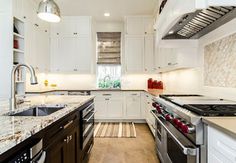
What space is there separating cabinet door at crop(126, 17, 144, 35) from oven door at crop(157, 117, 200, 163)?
3.86 metres

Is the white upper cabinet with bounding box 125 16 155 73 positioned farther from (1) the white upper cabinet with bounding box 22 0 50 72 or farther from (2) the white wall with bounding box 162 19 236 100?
(1) the white upper cabinet with bounding box 22 0 50 72

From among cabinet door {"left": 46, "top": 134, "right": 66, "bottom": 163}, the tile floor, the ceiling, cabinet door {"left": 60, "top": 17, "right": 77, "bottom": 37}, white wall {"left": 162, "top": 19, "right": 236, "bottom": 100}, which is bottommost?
the tile floor

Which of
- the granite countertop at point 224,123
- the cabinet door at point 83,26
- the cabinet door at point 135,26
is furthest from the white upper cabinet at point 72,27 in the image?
the granite countertop at point 224,123

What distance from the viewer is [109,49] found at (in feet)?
22.0

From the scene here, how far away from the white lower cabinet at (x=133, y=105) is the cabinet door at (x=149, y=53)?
82 centimetres

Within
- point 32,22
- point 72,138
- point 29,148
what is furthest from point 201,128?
point 32,22

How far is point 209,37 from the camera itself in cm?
285

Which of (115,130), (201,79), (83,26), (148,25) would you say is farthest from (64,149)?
(148,25)

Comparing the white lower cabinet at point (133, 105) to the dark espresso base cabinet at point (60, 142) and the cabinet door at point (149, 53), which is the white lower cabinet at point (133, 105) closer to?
the cabinet door at point (149, 53)

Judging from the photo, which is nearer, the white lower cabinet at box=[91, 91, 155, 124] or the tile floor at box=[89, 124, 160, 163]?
the tile floor at box=[89, 124, 160, 163]

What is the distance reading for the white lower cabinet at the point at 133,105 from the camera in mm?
6031

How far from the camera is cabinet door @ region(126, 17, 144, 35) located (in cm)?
612

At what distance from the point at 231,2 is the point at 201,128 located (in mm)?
983

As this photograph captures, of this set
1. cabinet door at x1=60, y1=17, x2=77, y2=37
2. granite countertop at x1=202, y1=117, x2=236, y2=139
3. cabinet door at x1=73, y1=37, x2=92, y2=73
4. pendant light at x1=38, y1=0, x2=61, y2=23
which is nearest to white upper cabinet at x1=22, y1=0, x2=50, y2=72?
cabinet door at x1=60, y1=17, x2=77, y2=37
